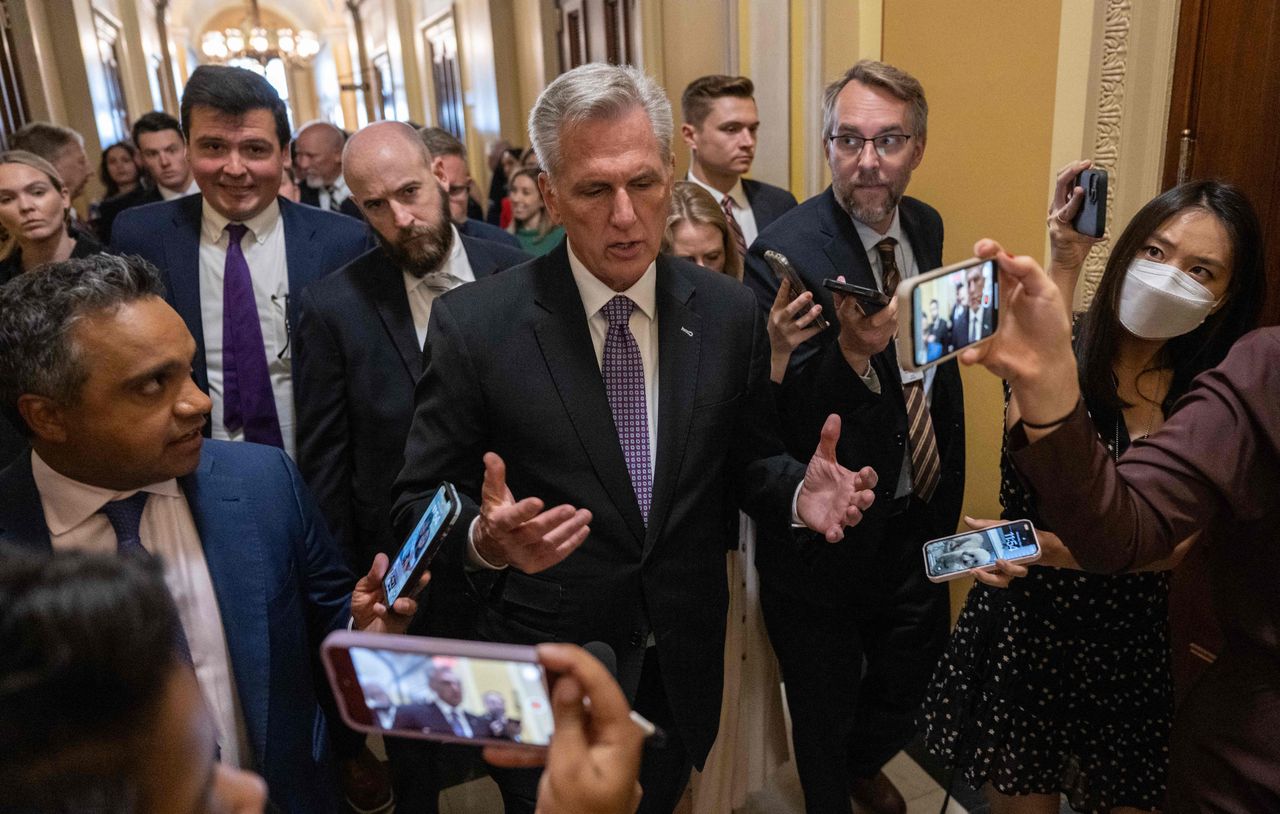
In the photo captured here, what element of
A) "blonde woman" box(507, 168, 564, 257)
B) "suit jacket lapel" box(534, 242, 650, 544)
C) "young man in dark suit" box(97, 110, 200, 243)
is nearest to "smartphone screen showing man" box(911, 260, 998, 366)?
"suit jacket lapel" box(534, 242, 650, 544)

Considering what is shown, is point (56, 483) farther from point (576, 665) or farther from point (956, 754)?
point (956, 754)

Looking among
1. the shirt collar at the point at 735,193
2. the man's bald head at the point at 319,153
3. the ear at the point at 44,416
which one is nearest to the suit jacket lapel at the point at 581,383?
the ear at the point at 44,416

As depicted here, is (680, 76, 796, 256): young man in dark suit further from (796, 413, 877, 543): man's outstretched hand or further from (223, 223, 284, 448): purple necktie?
(796, 413, 877, 543): man's outstretched hand

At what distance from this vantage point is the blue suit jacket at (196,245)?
256cm

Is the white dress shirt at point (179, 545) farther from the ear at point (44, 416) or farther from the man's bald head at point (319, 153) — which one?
the man's bald head at point (319, 153)

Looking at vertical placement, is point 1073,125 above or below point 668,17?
below

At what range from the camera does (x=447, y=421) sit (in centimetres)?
161

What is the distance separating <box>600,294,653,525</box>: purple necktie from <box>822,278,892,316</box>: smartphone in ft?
1.35

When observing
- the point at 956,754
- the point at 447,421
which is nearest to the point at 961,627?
the point at 956,754

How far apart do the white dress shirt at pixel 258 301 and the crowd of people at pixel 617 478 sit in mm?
12

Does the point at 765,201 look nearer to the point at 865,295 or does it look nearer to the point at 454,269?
the point at 454,269

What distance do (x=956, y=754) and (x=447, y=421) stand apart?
131 cm

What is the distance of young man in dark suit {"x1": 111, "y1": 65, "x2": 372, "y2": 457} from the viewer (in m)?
2.56

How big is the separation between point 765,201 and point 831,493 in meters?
2.23
